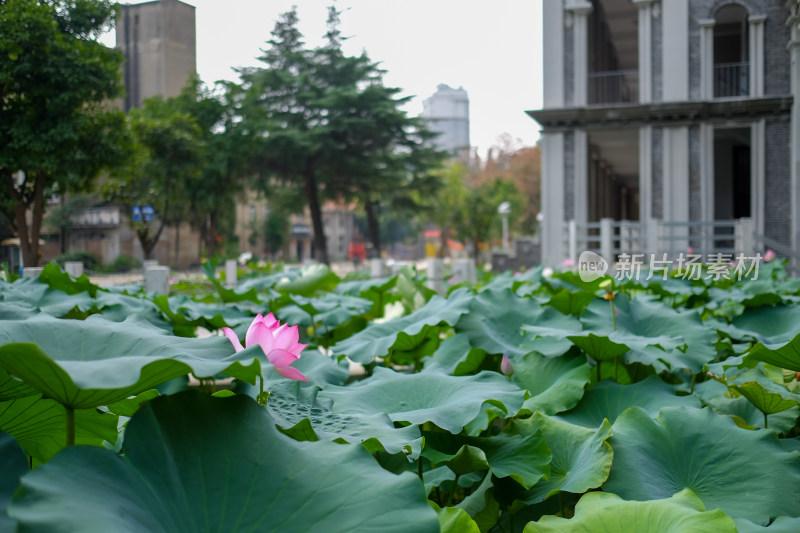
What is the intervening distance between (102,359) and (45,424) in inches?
4.9

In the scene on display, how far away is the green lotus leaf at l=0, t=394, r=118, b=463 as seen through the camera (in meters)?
0.73

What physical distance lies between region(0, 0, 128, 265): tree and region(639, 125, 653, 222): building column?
10485 millimetres

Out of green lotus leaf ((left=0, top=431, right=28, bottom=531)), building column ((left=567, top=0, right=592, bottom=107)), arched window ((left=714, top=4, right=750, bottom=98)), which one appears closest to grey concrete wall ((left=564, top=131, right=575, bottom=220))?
building column ((left=567, top=0, right=592, bottom=107))

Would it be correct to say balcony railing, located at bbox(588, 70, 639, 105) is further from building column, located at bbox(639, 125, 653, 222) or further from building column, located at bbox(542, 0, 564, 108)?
building column, located at bbox(639, 125, 653, 222)

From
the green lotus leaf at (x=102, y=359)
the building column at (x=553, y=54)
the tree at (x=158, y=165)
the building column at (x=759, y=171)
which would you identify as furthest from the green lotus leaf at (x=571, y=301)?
the tree at (x=158, y=165)

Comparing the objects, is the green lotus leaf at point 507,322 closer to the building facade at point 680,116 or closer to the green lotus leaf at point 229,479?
the green lotus leaf at point 229,479

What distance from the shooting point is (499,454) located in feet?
3.35

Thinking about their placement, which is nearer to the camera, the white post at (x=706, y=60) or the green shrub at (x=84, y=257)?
the white post at (x=706, y=60)

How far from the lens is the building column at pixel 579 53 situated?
13.1 m

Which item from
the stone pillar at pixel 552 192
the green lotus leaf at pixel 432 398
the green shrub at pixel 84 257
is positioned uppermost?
the stone pillar at pixel 552 192

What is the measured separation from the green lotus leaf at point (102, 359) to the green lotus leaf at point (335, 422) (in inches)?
5.7

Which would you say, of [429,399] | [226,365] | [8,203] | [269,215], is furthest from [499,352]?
[269,215]

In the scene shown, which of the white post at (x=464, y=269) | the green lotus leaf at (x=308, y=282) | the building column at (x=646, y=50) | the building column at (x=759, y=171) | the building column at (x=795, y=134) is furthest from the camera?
the building column at (x=646, y=50)

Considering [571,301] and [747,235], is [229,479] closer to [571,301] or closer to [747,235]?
[571,301]
